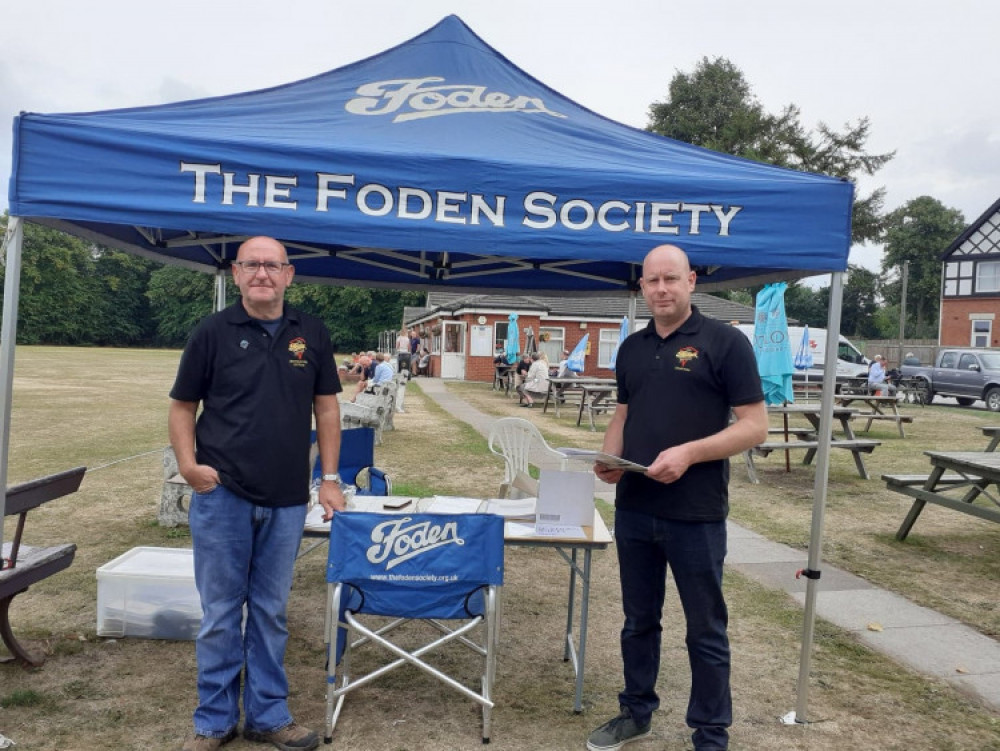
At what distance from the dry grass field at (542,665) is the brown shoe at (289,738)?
0.32 ft

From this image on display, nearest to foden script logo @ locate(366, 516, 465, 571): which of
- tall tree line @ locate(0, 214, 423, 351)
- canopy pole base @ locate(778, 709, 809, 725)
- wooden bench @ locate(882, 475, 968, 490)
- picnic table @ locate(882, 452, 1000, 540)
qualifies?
canopy pole base @ locate(778, 709, 809, 725)

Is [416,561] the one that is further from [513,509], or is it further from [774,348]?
[774,348]

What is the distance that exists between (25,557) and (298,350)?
1.95 metres

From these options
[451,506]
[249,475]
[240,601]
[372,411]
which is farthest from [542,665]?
[372,411]

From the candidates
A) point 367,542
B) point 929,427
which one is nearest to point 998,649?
point 367,542

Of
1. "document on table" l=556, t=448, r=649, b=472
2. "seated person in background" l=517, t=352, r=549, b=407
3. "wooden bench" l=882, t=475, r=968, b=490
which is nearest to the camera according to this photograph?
"document on table" l=556, t=448, r=649, b=472

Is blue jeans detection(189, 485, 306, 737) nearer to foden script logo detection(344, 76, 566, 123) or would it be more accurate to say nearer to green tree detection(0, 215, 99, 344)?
foden script logo detection(344, 76, 566, 123)

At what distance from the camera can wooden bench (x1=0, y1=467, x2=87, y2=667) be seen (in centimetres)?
330

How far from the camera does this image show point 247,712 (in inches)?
118

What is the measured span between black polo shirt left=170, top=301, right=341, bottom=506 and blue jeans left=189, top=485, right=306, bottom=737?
0.10 meters

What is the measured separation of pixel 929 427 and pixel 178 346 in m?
72.2

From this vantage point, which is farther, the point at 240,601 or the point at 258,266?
the point at 240,601

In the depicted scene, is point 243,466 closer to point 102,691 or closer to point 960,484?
point 102,691

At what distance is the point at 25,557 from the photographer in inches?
142
